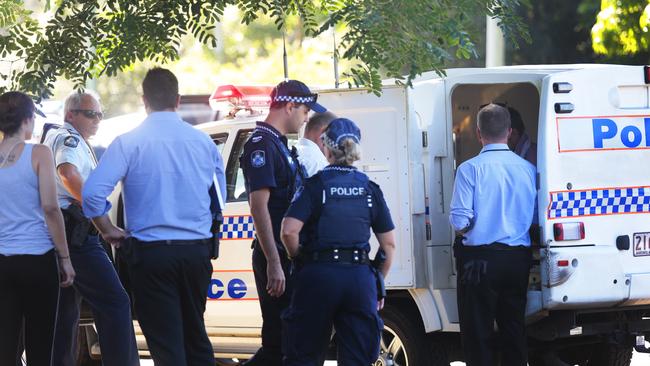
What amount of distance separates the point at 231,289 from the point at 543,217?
7.37 ft

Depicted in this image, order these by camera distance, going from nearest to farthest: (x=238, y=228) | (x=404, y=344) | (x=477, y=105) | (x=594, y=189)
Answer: (x=594, y=189) → (x=404, y=344) → (x=238, y=228) → (x=477, y=105)

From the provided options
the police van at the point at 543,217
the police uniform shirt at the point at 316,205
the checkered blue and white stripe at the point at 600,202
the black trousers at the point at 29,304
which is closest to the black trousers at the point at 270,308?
the police uniform shirt at the point at 316,205

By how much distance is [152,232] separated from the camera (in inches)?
246

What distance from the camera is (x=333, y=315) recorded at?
6.36 m

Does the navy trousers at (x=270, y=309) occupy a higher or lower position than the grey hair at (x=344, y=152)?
lower

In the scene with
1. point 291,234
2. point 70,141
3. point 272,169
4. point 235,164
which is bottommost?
point 291,234

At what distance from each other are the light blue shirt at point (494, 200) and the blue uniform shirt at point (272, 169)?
1.30 meters

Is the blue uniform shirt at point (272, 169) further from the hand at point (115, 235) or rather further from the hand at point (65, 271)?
the hand at point (65, 271)

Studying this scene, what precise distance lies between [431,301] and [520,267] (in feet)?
2.30

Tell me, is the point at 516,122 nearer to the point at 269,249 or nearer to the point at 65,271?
the point at 269,249

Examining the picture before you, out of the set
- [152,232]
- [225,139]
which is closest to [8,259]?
[152,232]

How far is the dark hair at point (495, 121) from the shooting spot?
25.5ft

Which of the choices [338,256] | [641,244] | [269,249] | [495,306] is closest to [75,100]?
[269,249]

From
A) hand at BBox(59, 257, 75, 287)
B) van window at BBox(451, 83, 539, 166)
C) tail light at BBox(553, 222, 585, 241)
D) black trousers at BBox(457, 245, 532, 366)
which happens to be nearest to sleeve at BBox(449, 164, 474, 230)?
black trousers at BBox(457, 245, 532, 366)
